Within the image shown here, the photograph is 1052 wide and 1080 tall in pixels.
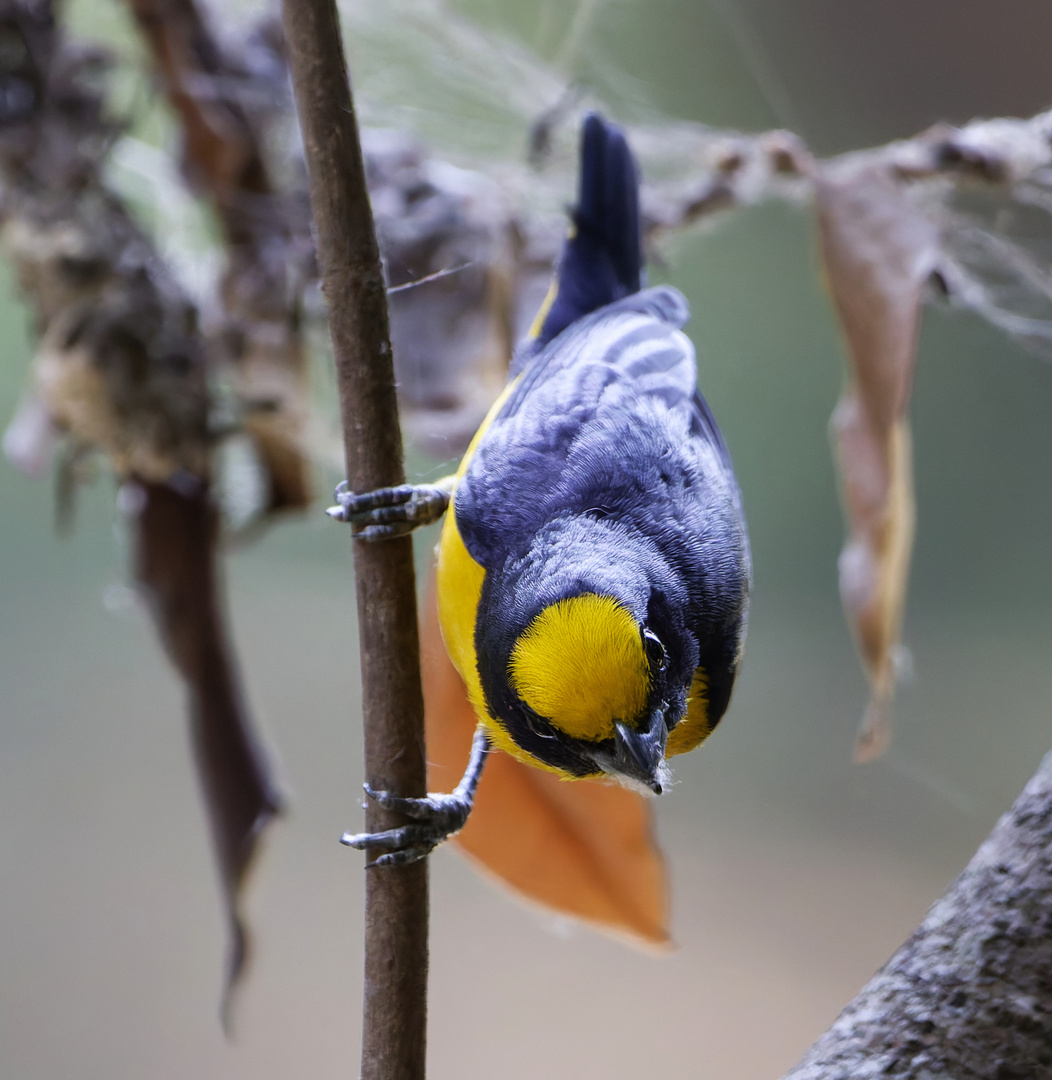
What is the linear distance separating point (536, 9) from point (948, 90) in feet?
1.49

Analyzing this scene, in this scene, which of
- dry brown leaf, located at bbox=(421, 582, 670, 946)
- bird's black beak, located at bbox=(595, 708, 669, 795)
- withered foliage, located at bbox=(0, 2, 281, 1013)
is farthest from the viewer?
withered foliage, located at bbox=(0, 2, 281, 1013)

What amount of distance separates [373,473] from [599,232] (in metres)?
0.41

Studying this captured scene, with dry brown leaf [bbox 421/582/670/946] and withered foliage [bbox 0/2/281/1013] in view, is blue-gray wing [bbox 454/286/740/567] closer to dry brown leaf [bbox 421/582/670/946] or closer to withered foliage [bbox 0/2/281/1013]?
dry brown leaf [bbox 421/582/670/946]

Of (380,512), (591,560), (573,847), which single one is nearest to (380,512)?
(380,512)

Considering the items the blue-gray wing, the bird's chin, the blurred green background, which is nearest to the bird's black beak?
the bird's chin

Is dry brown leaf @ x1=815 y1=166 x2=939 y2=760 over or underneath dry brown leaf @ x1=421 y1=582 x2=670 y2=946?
over

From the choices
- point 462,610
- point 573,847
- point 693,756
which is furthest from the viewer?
point 693,756

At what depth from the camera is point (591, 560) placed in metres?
0.48

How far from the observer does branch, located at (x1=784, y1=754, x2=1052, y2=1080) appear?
42 centimetres

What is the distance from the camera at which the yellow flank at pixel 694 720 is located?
0.50 meters

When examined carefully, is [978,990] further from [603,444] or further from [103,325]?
[103,325]

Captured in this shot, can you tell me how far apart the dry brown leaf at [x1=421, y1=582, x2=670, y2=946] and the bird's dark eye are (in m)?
0.21

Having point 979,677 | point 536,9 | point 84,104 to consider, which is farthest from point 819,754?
point 84,104

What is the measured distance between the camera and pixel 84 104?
2.96 feet
